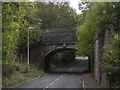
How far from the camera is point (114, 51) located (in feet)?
23.2

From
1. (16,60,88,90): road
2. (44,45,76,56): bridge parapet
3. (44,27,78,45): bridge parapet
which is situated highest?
(44,27,78,45): bridge parapet

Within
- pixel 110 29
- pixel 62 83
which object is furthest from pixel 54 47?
pixel 110 29

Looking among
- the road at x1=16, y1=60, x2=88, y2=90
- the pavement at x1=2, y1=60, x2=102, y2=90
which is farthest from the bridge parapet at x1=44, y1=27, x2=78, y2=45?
the pavement at x1=2, y1=60, x2=102, y2=90

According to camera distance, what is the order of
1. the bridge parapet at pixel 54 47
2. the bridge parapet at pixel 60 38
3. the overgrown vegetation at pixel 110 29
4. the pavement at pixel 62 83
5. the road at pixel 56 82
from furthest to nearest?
1. the bridge parapet at pixel 54 47
2. the bridge parapet at pixel 60 38
3. the road at pixel 56 82
4. the pavement at pixel 62 83
5. the overgrown vegetation at pixel 110 29

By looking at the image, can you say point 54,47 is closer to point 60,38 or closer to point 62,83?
point 60,38

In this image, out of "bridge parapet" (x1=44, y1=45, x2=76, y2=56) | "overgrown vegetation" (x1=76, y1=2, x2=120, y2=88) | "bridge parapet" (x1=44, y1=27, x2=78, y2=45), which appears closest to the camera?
"overgrown vegetation" (x1=76, y1=2, x2=120, y2=88)

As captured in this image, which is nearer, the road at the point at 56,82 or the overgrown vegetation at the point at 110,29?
the overgrown vegetation at the point at 110,29

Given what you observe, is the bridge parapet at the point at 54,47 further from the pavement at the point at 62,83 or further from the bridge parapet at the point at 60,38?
the pavement at the point at 62,83

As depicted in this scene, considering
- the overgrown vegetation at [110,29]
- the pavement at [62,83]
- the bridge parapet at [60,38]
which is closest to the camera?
the overgrown vegetation at [110,29]

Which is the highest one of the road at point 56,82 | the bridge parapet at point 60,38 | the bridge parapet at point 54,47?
the bridge parapet at point 60,38

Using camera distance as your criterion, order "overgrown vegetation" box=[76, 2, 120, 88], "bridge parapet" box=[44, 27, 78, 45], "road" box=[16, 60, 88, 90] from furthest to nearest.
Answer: "bridge parapet" box=[44, 27, 78, 45] < "road" box=[16, 60, 88, 90] < "overgrown vegetation" box=[76, 2, 120, 88]

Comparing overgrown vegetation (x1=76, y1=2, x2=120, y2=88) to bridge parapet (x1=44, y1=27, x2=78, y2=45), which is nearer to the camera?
overgrown vegetation (x1=76, y1=2, x2=120, y2=88)

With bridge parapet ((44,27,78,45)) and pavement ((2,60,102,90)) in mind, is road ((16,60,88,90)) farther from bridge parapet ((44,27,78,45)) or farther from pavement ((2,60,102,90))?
bridge parapet ((44,27,78,45))

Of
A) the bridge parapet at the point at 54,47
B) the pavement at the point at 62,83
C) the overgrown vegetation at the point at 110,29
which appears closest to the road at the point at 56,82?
the pavement at the point at 62,83
